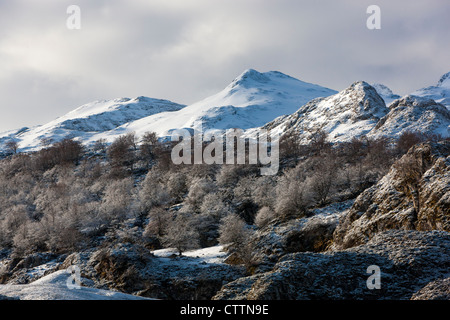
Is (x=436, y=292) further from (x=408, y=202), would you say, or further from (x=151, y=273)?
(x=151, y=273)

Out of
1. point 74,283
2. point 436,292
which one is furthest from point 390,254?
point 74,283

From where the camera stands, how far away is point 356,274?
51.8 feet

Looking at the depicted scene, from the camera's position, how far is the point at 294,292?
14695 millimetres

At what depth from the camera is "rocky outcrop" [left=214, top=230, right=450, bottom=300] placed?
571 inches

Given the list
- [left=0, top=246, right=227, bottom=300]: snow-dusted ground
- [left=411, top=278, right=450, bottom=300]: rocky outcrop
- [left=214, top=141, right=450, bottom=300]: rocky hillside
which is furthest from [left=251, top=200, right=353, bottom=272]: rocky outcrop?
[left=411, top=278, right=450, bottom=300]: rocky outcrop

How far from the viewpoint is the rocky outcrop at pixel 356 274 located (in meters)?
14.5

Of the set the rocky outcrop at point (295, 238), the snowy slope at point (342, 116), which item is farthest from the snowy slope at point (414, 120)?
the rocky outcrop at point (295, 238)

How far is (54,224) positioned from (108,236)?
11325mm

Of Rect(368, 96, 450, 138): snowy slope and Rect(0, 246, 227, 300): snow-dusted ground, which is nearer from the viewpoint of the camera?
Rect(0, 246, 227, 300): snow-dusted ground

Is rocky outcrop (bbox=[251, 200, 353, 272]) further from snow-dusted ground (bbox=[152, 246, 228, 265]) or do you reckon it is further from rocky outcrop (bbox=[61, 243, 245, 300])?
snow-dusted ground (bbox=[152, 246, 228, 265])

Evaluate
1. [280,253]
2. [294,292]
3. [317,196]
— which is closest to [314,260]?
[294,292]

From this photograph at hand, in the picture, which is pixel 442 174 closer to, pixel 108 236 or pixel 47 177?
pixel 108 236

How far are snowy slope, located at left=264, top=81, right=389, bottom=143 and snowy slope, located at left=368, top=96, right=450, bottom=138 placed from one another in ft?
24.5

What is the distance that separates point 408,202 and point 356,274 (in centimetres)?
1242
